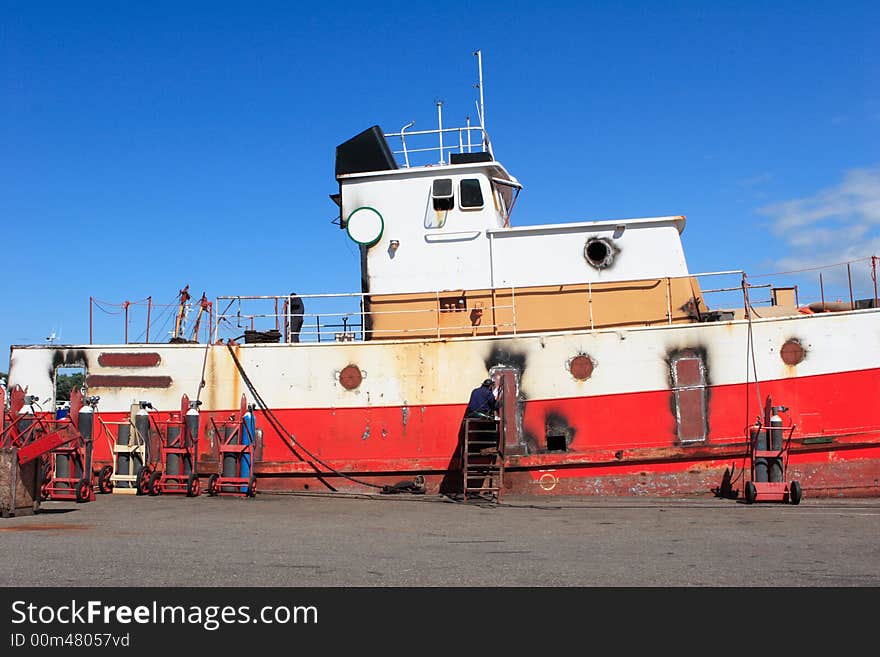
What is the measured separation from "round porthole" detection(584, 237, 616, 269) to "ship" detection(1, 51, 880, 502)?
28 mm

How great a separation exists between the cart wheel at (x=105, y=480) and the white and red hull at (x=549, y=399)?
61 centimetres

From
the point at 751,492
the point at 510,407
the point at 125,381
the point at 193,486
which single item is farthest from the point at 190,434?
the point at 751,492

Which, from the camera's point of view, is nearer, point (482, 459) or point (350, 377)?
point (482, 459)

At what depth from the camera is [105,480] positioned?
15062 millimetres

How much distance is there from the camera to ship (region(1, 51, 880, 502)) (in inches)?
545

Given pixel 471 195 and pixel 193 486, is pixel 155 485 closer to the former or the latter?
pixel 193 486

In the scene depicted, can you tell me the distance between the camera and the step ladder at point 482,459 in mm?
13750

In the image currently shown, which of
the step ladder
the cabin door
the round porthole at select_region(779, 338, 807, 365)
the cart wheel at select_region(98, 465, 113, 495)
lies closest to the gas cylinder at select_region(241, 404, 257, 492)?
the cart wheel at select_region(98, 465, 113, 495)

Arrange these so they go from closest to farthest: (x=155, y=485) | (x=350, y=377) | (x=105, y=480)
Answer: (x=155, y=485), (x=105, y=480), (x=350, y=377)

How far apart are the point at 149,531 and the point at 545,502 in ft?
20.8

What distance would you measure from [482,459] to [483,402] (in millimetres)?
1192

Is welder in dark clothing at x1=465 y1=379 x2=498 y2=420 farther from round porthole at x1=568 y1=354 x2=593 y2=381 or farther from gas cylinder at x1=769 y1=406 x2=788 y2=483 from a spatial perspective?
gas cylinder at x1=769 y1=406 x2=788 y2=483

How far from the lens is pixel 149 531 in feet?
31.2
